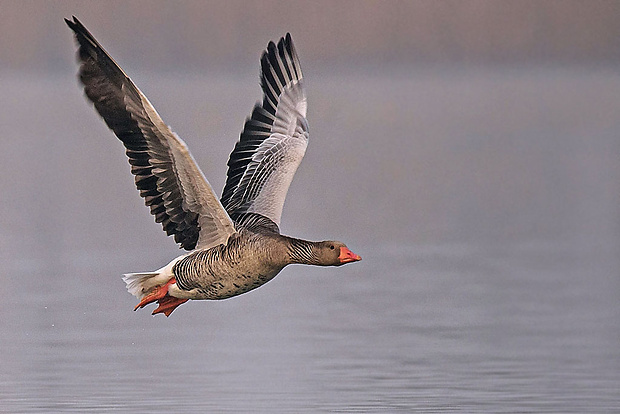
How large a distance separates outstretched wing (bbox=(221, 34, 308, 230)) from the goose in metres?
0.01

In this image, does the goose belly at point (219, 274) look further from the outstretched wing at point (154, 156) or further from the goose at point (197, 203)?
the outstretched wing at point (154, 156)

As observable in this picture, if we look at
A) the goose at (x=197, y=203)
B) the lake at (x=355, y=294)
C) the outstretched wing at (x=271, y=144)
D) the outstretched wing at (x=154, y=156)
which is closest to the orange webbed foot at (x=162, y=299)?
the goose at (x=197, y=203)

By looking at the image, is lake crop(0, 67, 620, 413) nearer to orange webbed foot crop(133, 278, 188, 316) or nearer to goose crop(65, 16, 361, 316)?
orange webbed foot crop(133, 278, 188, 316)

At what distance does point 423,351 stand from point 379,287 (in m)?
2.89

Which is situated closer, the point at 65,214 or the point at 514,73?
the point at 65,214

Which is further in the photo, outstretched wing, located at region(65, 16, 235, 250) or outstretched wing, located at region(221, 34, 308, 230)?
outstretched wing, located at region(221, 34, 308, 230)

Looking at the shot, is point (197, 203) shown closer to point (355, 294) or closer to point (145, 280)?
point (145, 280)

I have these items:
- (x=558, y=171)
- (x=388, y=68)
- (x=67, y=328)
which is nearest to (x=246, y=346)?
(x=67, y=328)

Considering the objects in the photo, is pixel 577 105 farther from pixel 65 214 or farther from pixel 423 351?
pixel 423 351

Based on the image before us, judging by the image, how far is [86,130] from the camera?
38.7m

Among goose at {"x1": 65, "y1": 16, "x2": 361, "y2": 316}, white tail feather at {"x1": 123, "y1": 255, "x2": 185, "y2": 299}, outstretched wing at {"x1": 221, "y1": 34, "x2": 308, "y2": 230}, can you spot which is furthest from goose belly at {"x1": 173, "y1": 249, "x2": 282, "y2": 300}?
outstretched wing at {"x1": 221, "y1": 34, "x2": 308, "y2": 230}

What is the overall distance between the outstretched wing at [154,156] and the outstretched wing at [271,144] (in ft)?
2.94

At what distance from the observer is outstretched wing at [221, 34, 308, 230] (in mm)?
12422

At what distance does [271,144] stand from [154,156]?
259 cm
